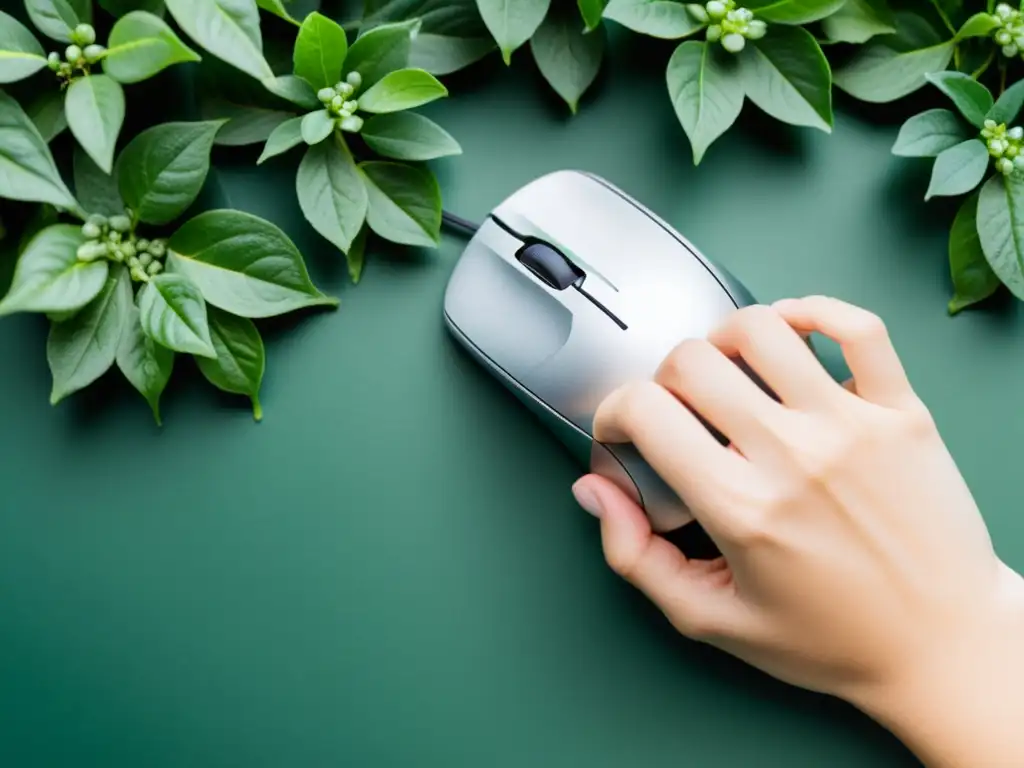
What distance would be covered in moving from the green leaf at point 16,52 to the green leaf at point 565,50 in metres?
0.36

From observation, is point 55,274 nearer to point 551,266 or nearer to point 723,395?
point 551,266

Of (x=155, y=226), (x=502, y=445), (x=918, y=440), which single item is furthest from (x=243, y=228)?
(x=918, y=440)

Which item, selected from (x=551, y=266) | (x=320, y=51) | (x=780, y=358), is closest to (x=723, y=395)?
(x=780, y=358)

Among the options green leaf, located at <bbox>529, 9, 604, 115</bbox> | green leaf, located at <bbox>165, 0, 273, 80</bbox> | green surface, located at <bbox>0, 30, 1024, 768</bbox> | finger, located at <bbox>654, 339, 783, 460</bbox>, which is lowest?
green surface, located at <bbox>0, 30, 1024, 768</bbox>

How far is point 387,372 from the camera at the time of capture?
2.53ft

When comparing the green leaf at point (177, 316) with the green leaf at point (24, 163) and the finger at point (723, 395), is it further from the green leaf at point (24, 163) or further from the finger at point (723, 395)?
the finger at point (723, 395)

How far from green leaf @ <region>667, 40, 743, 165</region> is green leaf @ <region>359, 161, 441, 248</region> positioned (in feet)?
0.63

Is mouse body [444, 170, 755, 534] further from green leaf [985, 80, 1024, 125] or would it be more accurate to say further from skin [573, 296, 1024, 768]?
green leaf [985, 80, 1024, 125]

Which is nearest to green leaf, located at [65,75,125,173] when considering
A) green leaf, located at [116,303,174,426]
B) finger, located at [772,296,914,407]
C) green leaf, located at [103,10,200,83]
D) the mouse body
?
green leaf, located at [103,10,200,83]

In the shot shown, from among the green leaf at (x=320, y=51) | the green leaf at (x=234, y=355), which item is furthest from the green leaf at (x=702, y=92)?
the green leaf at (x=234, y=355)

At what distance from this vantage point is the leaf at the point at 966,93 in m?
0.71

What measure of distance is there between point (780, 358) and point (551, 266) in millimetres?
172

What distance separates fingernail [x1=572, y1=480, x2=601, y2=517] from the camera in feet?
2.22

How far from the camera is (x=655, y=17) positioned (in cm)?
71
